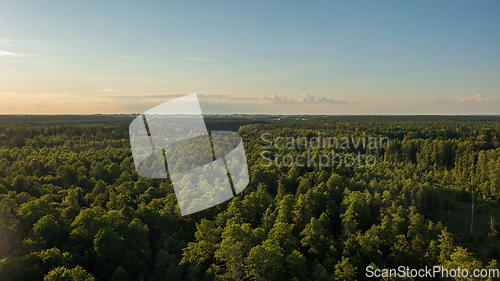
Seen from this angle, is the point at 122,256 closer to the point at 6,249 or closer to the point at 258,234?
the point at 6,249

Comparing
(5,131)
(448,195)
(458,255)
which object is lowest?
(448,195)

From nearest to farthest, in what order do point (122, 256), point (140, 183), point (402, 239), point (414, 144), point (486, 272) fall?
point (486, 272), point (122, 256), point (402, 239), point (140, 183), point (414, 144)

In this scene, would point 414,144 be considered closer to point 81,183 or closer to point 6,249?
point 81,183

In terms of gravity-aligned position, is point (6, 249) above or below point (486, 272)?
above

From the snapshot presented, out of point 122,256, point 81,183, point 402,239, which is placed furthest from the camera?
point 81,183

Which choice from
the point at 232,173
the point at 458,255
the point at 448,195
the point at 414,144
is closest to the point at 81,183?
the point at 232,173

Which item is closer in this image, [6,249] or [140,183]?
[6,249]

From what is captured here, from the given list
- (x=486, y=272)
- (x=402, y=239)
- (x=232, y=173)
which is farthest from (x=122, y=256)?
(x=486, y=272)

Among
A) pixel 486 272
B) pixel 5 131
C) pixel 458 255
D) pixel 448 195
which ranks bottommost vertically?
pixel 448 195

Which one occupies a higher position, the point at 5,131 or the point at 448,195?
the point at 5,131
